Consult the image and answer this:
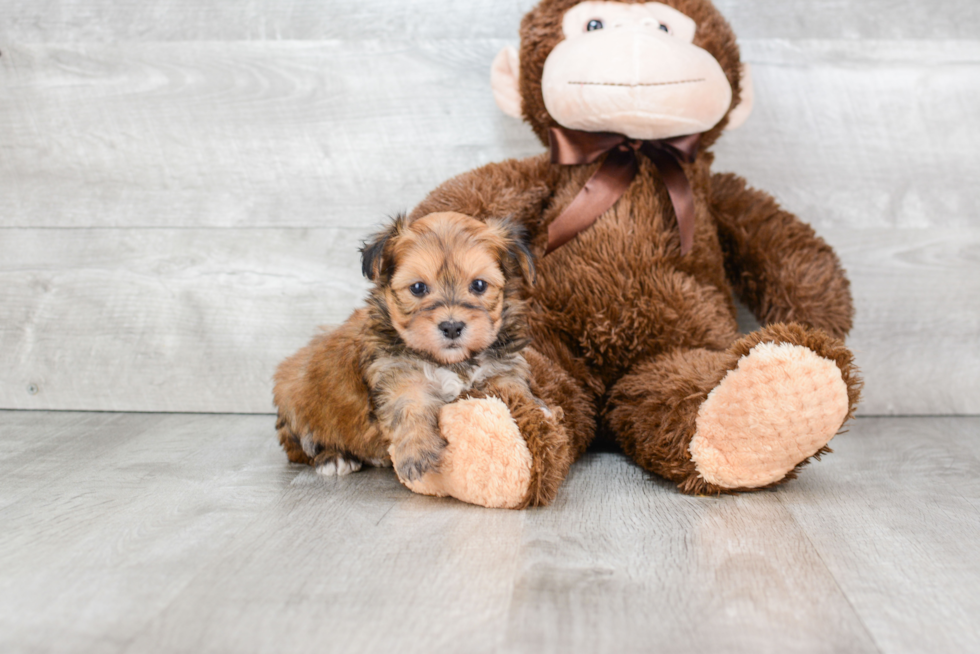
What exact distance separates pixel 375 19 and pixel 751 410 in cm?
175

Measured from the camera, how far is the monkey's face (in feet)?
6.26

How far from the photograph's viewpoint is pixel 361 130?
8.34ft

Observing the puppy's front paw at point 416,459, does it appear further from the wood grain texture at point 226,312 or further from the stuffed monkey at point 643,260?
the wood grain texture at point 226,312

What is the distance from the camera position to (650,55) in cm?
190

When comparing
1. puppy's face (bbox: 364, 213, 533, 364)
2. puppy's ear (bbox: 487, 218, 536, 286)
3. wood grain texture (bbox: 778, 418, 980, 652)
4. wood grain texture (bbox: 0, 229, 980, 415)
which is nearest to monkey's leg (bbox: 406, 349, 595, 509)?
puppy's face (bbox: 364, 213, 533, 364)

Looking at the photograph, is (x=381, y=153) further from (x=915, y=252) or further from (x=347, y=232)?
(x=915, y=252)

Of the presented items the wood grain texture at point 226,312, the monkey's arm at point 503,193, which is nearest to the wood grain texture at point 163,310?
the wood grain texture at point 226,312

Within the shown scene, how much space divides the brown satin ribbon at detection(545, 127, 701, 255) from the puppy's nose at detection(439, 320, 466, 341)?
57cm

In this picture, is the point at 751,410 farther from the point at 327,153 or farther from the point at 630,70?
the point at 327,153

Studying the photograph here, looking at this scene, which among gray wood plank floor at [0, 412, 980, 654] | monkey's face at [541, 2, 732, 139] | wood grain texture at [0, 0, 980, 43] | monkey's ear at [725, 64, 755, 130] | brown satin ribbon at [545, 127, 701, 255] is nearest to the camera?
gray wood plank floor at [0, 412, 980, 654]

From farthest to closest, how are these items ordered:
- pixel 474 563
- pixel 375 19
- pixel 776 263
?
1. pixel 375 19
2. pixel 776 263
3. pixel 474 563

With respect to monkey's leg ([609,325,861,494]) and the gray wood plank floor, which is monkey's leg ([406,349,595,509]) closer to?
the gray wood plank floor

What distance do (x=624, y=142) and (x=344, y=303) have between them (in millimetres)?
1077

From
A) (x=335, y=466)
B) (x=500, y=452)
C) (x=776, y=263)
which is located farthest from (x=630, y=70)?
(x=335, y=466)
